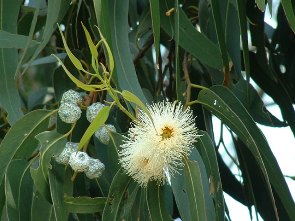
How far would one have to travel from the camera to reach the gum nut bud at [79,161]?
4.02ft

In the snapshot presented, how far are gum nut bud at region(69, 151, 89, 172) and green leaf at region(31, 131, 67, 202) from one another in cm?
3

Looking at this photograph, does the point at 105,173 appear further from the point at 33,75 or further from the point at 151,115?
the point at 33,75

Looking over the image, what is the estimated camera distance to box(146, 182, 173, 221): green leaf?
129cm

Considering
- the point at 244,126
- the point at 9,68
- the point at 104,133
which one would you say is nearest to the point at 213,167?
the point at 244,126

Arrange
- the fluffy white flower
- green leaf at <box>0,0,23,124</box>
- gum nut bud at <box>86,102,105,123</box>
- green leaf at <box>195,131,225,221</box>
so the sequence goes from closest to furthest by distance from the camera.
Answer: the fluffy white flower, gum nut bud at <box>86,102,105,123</box>, green leaf at <box>195,131,225,221</box>, green leaf at <box>0,0,23,124</box>

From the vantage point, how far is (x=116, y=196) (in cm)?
133

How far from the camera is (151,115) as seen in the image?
3.90 feet

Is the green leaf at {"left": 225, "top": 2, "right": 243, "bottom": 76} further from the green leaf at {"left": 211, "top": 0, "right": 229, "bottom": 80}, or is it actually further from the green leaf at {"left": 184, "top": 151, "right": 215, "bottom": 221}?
the green leaf at {"left": 184, "top": 151, "right": 215, "bottom": 221}

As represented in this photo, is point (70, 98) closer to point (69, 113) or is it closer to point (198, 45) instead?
point (69, 113)

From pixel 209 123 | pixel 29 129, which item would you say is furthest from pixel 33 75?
pixel 29 129

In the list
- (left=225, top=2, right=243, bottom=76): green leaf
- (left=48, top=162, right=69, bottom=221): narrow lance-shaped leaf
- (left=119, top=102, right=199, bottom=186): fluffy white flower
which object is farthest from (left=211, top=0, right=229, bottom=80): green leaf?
(left=48, top=162, right=69, bottom=221): narrow lance-shaped leaf

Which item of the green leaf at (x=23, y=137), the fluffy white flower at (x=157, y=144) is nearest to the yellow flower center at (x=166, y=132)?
the fluffy white flower at (x=157, y=144)

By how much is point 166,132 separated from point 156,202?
6.0 inches

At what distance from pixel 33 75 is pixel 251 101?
163 cm
